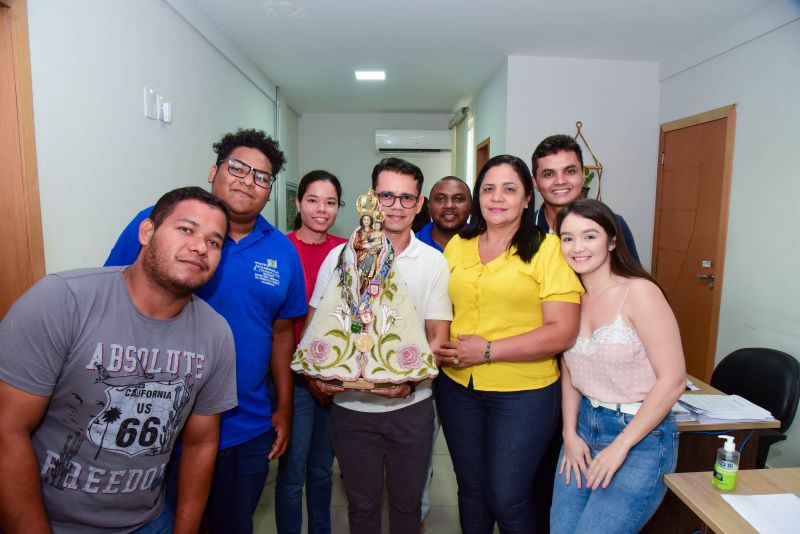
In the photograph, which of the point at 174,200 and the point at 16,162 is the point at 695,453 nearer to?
the point at 174,200

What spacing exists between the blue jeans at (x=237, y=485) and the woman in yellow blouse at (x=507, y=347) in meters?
0.69

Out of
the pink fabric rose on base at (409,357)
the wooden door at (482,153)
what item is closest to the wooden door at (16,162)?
the pink fabric rose on base at (409,357)

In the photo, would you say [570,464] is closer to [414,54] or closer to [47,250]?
[47,250]

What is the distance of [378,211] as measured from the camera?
1.51m

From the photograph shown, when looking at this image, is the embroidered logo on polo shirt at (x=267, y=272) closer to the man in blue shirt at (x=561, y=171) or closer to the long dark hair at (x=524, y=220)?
the long dark hair at (x=524, y=220)

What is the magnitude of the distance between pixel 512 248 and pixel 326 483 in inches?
48.3

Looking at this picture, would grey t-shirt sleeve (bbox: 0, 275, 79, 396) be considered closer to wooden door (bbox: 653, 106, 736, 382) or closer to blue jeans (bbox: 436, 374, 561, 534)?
blue jeans (bbox: 436, 374, 561, 534)

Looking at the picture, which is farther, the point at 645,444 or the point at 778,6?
the point at 778,6

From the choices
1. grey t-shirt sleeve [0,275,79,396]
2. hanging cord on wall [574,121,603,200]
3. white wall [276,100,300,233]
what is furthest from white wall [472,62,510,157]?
grey t-shirt sleeve [0,275,79,396]

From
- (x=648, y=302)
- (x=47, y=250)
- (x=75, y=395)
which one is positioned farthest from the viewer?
(x=47, y=250)

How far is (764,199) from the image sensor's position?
329cm

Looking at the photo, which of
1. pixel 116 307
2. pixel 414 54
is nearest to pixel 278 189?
pixel 414 54

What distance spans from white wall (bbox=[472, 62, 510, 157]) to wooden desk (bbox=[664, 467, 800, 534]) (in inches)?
140

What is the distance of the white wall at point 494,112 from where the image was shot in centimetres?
462
